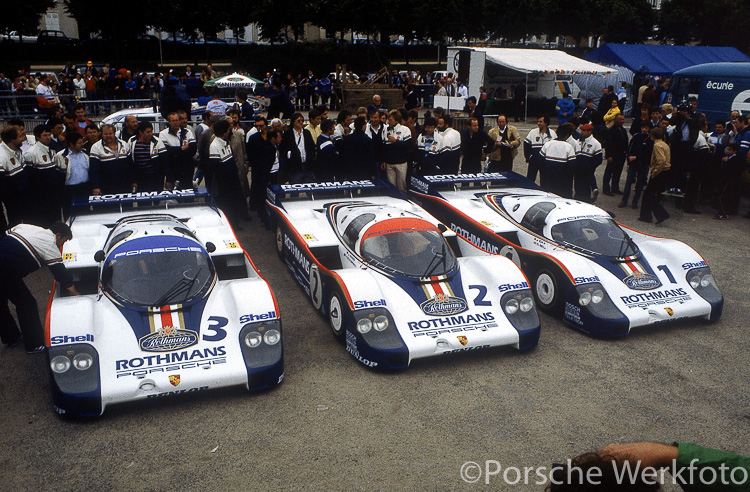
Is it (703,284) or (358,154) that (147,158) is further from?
(703,284)

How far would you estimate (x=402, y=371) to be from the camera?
6.45m

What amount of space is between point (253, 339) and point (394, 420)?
60.5 inches

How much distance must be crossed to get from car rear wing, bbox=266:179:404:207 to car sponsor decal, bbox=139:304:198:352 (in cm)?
388

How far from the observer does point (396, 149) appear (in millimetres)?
11609

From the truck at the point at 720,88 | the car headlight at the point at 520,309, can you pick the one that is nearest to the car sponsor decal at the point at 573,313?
the car headlight at the point at 520,309

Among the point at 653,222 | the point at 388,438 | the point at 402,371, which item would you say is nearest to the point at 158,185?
the point at 402,371

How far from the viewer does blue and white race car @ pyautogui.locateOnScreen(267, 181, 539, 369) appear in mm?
6465

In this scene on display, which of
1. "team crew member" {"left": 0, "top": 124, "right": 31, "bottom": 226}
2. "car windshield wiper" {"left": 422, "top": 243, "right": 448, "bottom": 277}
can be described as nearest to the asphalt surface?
"car windshield wiper" {"left": 422, "top": 243, "right": 448, "bottom": 277}

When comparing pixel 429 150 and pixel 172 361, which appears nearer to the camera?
pixel 172 361

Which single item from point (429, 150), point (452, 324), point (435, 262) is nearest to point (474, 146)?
point (429, 150)

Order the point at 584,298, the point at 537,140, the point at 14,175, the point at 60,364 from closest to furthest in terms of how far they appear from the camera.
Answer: the point at 60,364 → the point at 584,298 → the point at 14,175 → the point at 537,140

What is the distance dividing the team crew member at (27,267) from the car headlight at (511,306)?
4.62 meters

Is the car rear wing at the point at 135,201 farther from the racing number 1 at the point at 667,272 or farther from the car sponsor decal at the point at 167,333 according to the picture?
the racing number 1 at the point at 667,272

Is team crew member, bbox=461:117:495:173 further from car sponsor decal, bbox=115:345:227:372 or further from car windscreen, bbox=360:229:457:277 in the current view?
car sponsor decal, bbox=115:345:227:372
